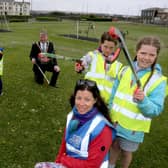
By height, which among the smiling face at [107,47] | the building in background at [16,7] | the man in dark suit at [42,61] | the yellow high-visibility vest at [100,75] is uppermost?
the building in background at [16,7]

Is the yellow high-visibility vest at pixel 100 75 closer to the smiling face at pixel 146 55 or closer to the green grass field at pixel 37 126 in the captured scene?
the green grass field at pixel 37 126

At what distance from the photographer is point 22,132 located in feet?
23.7

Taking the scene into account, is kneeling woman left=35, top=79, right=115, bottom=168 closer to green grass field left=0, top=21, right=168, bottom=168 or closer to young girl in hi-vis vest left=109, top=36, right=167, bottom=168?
young girl in hi-vis vest left=109, top=36, right=167, bottom=168

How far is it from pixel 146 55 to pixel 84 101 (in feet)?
3.10

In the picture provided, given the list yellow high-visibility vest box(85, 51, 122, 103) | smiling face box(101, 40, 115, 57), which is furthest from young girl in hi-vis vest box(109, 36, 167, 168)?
smiling face box(101, 40, 115, 57)

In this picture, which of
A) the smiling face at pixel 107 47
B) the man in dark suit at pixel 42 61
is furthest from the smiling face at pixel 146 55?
the man in dark suit at pixel 42 61

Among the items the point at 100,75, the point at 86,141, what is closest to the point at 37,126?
the point at 100,75

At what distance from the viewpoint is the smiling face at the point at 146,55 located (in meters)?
3.78

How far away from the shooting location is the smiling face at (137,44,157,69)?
378 cm

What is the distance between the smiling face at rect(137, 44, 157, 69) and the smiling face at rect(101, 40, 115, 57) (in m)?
1.33

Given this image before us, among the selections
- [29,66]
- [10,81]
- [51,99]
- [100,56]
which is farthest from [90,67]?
[29,66]

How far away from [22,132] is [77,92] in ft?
12.9

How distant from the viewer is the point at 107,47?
5277 mm

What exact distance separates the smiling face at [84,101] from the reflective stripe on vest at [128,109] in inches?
21.4
